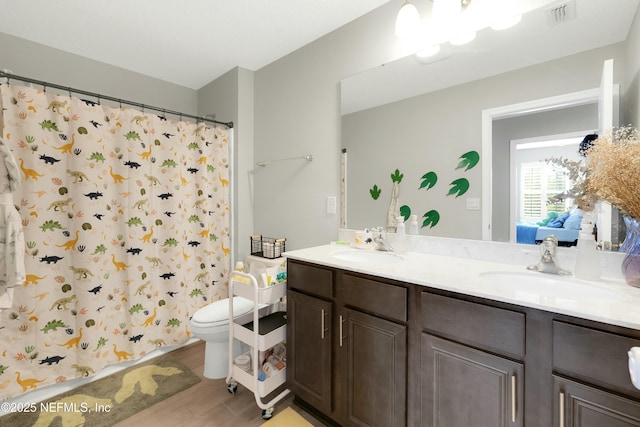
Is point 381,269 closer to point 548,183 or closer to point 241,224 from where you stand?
point 548,183

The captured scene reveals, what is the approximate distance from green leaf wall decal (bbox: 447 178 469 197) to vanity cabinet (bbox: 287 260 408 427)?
70cm

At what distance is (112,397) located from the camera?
5.85ft

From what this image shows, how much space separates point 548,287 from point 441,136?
2.94 ft

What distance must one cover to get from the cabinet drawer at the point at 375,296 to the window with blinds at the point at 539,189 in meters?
0.74

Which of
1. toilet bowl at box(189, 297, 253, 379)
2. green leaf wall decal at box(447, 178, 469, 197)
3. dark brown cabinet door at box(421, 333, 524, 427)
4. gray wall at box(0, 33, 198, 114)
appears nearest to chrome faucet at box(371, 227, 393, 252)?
green leaf wall decal at box(447, 178, 469, 197)

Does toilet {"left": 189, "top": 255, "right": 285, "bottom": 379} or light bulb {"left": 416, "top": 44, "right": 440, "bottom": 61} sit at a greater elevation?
light bulb {"left": 416, "top": 44, "right": 440, "bottom": 61}

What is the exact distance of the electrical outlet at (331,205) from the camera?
6.73 ft

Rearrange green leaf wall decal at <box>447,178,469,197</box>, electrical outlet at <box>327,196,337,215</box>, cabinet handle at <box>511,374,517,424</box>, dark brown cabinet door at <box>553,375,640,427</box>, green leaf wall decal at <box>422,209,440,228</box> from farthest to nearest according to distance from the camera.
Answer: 1. electrical outlet at <box>327,196,337,215</box>
2. green leaf wall decal at <box>422,209,440,228</box>
3. green leaf wall decal at <box>447,178,469,197</box>
4. cabinet handle at <box>511,374,517,424</box>
5. dark brown cabinet door at <box>553,375,640,427</box>

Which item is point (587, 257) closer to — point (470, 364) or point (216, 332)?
point (470, 364)

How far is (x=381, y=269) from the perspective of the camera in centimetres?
126

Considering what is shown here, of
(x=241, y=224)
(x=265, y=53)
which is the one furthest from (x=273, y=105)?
(x=241, y=224)

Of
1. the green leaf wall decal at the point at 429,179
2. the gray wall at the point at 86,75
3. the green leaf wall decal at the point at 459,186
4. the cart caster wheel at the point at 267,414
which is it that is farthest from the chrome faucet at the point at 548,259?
the gray wall at the point at 86,75

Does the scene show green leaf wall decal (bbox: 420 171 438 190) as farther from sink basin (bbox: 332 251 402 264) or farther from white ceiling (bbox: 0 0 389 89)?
white ceiling (bbox: 0 0 389 89)

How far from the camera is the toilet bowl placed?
182 cm
